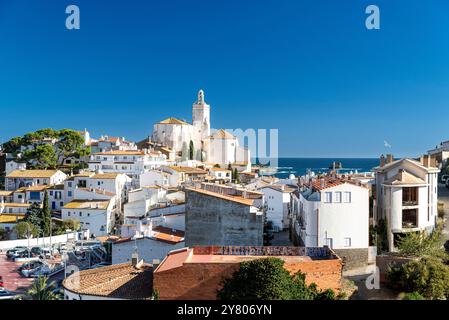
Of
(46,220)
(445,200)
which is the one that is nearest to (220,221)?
(445,200)

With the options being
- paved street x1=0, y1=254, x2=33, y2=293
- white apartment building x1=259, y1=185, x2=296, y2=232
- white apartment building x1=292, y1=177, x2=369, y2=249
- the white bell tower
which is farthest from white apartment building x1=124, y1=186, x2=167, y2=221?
the white bell tower

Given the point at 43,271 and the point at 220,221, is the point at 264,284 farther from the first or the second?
the point at 43,271

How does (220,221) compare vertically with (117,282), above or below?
above

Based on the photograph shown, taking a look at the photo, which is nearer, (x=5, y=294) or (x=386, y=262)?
(x=386, y=262)

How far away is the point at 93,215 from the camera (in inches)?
1060

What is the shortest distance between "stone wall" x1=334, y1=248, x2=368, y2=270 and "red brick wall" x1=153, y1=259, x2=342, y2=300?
4311mm

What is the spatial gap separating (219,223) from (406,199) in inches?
268

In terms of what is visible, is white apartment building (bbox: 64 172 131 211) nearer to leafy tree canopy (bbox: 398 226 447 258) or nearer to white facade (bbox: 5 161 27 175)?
white facade (bbox: 5 161 27 175)
